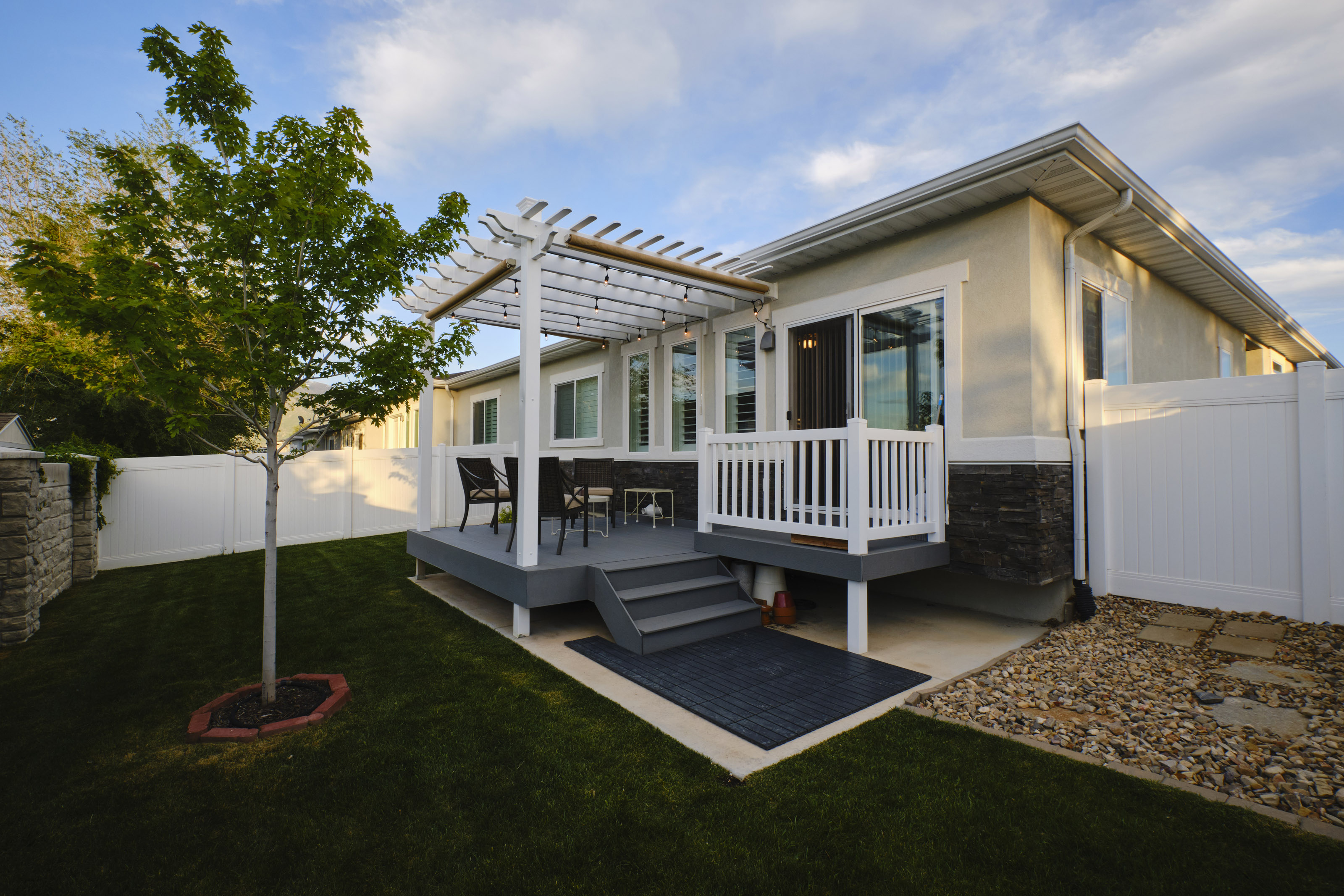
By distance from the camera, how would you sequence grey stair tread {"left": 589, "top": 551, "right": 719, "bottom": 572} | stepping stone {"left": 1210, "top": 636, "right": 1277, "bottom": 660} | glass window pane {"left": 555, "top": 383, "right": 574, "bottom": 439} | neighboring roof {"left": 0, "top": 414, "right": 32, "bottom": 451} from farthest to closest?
glass window pane {"left": 555, "top": 383, "right": 574, "bottom": 439} < neighboring roof {"left": 0, "top": 414, "right": 32, "bottom": 451} < grey stair tread {"left": 589, "top": 551, "right": 719, "bottom": 572} < stepping stone {"left": 1210, "top": 636, "right": 1277, "bottom": 660}

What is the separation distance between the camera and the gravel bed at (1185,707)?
2.37m

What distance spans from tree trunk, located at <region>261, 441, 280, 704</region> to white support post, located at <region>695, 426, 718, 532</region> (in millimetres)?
3125

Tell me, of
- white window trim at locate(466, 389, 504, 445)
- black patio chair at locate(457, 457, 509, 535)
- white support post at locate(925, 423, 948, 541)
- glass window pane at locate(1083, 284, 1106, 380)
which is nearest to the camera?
white support post at locate(925, 423, 948, 541)

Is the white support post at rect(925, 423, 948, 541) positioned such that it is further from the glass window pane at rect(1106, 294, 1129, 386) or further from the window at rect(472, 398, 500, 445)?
the window at rect(472, 398, 500, 445)

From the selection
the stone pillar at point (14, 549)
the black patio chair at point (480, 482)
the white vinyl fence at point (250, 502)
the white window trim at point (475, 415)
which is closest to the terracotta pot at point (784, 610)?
the black patio chair at point (480, 482)

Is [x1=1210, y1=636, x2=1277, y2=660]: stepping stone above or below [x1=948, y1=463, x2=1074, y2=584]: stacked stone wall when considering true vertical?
below

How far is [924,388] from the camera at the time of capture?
530cm

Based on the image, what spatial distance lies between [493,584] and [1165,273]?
8.01 m

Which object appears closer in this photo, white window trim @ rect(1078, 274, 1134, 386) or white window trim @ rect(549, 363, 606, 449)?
white window trim @ rect(1078, 274, 1134, 386)

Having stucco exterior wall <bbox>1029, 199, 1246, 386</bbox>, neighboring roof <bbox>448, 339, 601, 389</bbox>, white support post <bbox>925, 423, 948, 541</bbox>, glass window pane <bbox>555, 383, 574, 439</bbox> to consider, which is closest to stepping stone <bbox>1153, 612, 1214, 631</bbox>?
white support post <bbox>925, 423, 948, 541</bbox>

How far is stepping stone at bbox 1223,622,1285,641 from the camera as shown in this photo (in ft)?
12.9

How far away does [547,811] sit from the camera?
7.27 feet

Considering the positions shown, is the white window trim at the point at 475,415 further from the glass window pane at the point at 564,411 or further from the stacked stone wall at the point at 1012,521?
the stacked stone wall at the point at 1012,521

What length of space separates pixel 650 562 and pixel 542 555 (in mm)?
979
